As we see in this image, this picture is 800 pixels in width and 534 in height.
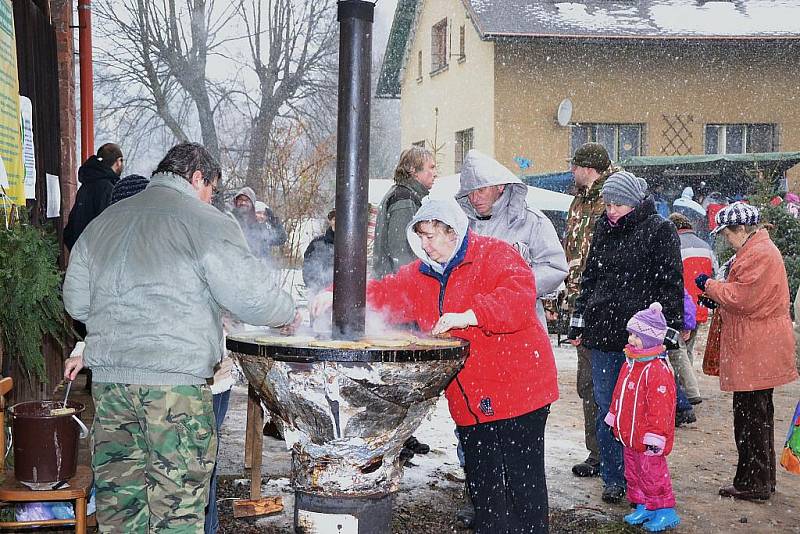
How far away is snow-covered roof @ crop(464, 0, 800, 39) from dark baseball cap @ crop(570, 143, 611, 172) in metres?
14.2

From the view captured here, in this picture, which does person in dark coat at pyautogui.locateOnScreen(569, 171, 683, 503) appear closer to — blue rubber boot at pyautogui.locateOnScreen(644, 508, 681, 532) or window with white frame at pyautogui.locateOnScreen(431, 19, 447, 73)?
blue rubber boot at pyautogui.locateOnScreen(644, 508, 681, 532)

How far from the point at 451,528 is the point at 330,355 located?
Answer: 2.36 m

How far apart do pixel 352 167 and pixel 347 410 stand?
1.04m

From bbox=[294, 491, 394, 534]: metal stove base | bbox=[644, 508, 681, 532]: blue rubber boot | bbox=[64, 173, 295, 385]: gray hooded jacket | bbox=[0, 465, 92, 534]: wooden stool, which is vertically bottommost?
bbox=[644, 508, 681, 532]: blue rubber boot

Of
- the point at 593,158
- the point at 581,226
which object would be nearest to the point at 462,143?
the point at 581,226

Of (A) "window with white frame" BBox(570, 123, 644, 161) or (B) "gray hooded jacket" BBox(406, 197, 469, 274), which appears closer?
(B) "gray hooded jacket" BBox(406, 197, 469, 274)

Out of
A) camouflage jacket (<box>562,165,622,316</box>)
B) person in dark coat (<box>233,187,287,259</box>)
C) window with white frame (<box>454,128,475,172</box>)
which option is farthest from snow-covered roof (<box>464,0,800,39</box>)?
camouflage jacket (<box>562,165,622,316</box>)

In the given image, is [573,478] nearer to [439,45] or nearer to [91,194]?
[91,194]

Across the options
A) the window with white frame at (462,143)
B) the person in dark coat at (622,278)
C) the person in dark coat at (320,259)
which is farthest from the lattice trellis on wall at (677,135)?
the person in dark coat at (622,278)

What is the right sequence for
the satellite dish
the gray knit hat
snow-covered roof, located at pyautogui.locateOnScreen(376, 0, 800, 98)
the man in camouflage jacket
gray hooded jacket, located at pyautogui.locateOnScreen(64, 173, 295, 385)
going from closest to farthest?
gray hooded jacket, located at pyautogui.locateOnScreen(64, 173, 295, 385), the gray knit hat, the man in camouflage jacket, snow-covered roof, located at pyautogui.locateOnScreen(376, 0, 800, 98), the satellite dish

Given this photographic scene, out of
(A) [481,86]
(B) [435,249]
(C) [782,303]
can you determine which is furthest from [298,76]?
(B) [435,249]

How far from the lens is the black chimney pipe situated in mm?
3676

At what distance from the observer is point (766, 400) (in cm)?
551

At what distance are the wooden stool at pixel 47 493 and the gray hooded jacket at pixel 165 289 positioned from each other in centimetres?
81
